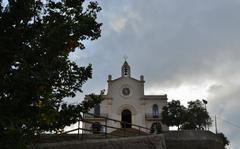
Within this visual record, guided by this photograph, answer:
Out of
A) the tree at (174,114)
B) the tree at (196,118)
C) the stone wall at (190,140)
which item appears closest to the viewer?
the stone wall at (190,140)

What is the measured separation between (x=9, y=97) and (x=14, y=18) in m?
2.44

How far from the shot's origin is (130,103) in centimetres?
4859

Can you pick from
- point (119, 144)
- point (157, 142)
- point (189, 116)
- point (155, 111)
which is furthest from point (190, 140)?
point (155, 111)

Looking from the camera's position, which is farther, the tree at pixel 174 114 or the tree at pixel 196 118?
the tree at pixel 174 114

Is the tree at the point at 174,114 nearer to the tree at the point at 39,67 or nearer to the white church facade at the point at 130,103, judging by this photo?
the white church facade at the point at 130,103

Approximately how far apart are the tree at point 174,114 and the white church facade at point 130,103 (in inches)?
316

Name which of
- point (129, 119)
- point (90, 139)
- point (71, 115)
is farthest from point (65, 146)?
point (129, 119)

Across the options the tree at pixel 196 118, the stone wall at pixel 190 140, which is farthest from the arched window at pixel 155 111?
the stone wall at pixel 190 140

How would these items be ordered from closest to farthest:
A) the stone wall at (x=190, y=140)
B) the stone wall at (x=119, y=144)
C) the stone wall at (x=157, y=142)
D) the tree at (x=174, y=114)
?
the stone wall at (x=119, y=144), the stone wall at (x=157, y=142), the stone wall at (x=190, y=140), the tree at (x=174, y=114)

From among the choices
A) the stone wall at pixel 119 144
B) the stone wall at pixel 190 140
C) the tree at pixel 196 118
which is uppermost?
the tree at pixel 196 118

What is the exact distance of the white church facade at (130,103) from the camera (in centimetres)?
4762

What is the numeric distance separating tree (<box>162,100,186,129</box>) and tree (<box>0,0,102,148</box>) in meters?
26.5

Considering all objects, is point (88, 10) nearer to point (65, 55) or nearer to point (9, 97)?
point (65, 55)

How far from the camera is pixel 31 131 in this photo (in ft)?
33.1
